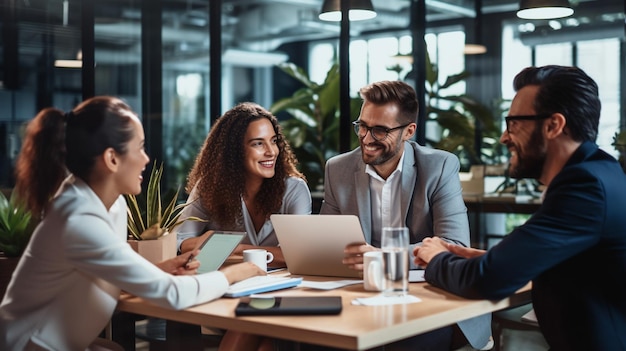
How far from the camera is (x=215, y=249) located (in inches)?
103

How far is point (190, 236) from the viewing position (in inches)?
131

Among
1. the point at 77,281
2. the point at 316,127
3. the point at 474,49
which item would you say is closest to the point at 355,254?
the point at 77,281

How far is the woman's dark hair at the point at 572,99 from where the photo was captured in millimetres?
2344

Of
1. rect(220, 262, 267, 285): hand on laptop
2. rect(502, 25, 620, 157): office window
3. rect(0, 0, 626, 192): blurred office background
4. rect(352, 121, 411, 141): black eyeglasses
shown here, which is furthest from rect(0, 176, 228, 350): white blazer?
rect(502, 25, 620, 157): office window

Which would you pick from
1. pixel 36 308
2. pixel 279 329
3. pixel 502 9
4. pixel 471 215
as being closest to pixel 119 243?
pixel 36 308

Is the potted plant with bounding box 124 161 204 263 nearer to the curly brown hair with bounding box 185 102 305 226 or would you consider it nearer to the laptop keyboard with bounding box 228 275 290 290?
the laptop keyboard with bounding box 228 275 290 290

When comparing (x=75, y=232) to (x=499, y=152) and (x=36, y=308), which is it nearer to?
(x=36, y=308)

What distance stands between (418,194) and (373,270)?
834 millimetres

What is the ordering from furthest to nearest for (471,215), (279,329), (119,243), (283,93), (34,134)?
(283,93) < (471,215) < (34,134) < (119,243) < (279,329)

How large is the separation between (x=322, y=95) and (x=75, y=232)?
428cm

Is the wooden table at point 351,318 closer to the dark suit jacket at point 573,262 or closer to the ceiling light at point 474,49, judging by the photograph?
the dark suit jacket at point 573,262

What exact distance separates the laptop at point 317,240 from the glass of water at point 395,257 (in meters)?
0.28

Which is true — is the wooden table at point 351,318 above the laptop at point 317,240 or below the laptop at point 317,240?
below

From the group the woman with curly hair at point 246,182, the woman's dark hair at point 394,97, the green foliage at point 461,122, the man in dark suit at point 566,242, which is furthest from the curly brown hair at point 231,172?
the green foliage at point 461,122
